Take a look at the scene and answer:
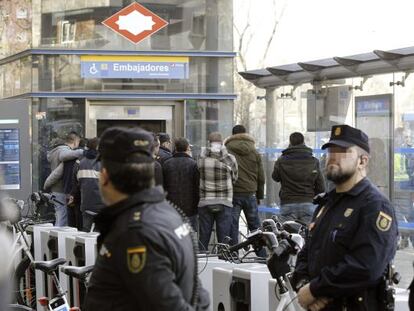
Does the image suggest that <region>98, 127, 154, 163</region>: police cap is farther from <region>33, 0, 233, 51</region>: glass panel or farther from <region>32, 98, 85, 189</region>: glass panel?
<region>33, 0, 233, 51</region>: glass panel

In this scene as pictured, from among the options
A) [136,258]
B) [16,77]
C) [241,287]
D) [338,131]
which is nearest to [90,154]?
[16,77]

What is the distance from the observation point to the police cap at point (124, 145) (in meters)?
3.66

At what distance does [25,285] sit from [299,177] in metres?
3.50

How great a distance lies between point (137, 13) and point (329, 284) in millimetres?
11362

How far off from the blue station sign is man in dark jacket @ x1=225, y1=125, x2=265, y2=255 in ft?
11.2

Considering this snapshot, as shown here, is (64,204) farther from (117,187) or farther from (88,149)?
(117,187)

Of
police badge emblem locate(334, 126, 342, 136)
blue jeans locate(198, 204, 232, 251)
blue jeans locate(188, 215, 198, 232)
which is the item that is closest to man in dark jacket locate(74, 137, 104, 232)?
blue jeans locate(188, 215, 198, 232)

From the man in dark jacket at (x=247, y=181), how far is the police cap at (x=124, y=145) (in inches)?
325

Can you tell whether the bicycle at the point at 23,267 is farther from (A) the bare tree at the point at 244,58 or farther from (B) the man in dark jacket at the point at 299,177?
(A) the bare tree at the point at 244,58

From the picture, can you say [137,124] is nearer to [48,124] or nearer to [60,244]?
[48,124]

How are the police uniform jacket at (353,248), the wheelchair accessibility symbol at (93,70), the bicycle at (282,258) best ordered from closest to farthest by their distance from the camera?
the police uniform jacket at (353,248) → the bicycle at (282,258) → the wheelchair accessibility symbol at (93,70)

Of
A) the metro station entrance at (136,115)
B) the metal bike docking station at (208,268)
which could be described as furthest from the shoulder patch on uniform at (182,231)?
the metro station entrance at (136,115)

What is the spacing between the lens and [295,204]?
1123cm

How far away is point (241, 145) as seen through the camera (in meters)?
12.2
